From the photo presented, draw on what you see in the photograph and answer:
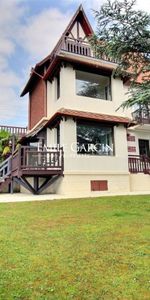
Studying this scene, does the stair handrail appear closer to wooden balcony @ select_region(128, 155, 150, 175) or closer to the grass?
wooden balcony @ select_region(128, 155, 150, 175)

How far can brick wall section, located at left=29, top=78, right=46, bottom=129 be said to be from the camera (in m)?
15.7

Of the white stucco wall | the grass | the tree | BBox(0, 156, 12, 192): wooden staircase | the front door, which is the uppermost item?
the white stucco wall

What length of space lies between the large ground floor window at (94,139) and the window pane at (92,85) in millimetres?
1985

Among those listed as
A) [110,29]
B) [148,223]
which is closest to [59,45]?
[110,29]

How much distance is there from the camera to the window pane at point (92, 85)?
13914 mm


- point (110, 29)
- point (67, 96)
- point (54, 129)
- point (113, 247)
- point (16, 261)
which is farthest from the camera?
point (54, 129)

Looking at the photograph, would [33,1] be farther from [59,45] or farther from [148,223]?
[148,223]

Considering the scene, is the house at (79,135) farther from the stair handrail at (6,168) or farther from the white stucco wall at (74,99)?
the stair handrail at (6,168)

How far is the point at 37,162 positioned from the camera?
38.9ft

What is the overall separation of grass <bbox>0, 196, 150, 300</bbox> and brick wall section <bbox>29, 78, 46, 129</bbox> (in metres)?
10.7

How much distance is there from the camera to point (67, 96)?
13039mm

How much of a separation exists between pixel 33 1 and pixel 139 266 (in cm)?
1027

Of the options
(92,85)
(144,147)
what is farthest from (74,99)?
(144,147)

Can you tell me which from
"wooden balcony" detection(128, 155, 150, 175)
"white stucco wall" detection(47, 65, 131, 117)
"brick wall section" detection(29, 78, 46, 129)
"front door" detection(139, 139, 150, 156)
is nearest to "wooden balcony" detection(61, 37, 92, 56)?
"white stucco wall" detection(47, 65, 131, 117)
